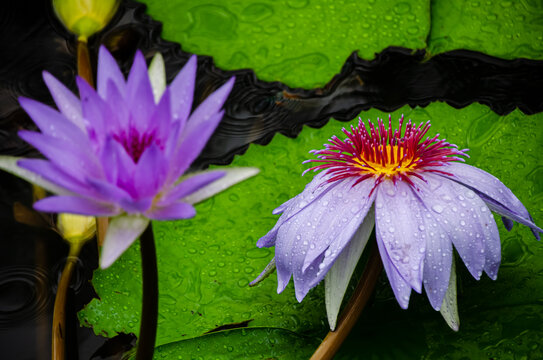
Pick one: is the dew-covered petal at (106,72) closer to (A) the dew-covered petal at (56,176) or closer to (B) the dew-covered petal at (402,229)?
(A) the dew-covered petal at (56,176)

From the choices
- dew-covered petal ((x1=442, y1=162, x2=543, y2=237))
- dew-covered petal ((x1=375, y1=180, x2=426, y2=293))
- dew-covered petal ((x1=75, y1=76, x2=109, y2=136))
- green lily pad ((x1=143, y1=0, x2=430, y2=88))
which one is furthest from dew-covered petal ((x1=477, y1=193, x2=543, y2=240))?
green lily pad ((x1=143, y1=0, x2=430, y2=88))

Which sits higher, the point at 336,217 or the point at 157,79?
the point at 157,79

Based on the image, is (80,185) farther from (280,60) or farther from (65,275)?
(280,60)

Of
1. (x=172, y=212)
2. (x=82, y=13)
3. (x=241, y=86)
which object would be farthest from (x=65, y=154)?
(x=241, y=86)

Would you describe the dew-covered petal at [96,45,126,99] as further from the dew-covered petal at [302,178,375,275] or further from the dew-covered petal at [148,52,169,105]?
the dew-covered petal at [302,178,375,275]

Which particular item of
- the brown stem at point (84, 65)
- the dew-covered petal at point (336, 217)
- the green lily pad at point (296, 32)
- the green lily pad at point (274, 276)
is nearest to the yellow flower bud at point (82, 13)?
the brown stem at point (84, 65)

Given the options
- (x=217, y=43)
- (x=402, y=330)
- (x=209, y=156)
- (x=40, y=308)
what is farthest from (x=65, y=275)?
(x=217, y=43)

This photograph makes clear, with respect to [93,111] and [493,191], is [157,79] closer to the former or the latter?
[93,111]
